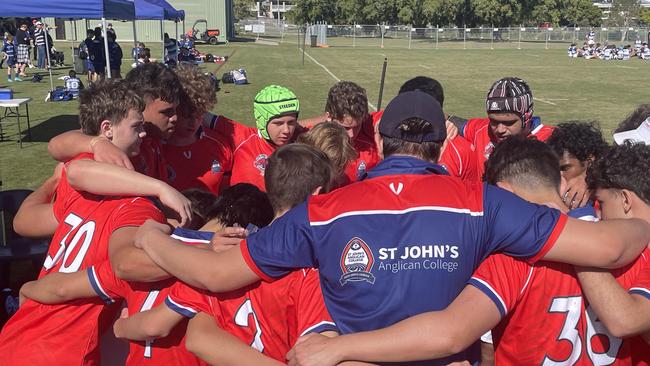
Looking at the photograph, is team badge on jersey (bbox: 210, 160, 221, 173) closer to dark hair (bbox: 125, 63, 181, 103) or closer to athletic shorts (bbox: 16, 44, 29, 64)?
dark hair (bbox: 125, 63, 181, 103)

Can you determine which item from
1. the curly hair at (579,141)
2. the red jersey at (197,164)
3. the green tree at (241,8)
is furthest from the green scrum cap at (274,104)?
the green tree at (241,8)

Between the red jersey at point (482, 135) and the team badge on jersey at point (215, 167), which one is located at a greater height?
the red jersey at point (482, 135)

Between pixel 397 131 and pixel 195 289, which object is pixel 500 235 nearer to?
pixel 397 131

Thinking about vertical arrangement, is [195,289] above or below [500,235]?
below

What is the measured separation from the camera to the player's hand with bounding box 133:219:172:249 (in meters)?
2.41

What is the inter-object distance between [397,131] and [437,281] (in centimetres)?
64

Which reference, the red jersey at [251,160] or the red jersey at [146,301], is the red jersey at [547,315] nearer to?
the red jersey at [146,301]

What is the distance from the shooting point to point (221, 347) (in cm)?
237

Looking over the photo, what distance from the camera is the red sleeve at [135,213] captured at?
272cm

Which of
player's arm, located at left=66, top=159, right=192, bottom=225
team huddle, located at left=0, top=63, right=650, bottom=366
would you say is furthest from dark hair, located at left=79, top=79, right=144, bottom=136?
player's arm, located at left=66, top=159, right=192, bottom=225

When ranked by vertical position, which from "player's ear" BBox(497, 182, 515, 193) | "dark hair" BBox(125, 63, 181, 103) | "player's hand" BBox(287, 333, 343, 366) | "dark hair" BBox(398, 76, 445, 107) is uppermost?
"dark hair" BBox(125, 63, 181, 103)

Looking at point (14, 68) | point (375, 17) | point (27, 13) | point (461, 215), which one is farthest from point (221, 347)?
point (375, 17)

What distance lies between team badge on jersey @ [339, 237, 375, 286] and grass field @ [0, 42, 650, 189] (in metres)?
9.66

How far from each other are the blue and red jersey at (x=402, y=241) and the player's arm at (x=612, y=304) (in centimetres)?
23
